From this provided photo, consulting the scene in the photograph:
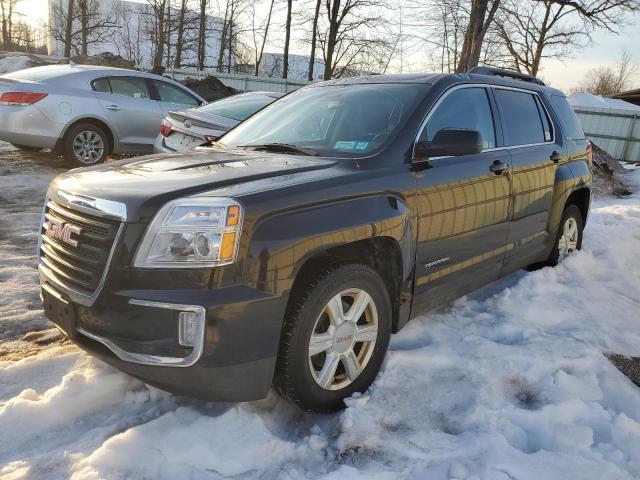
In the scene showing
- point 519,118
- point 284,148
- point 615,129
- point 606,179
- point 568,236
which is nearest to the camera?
A: point 284,148

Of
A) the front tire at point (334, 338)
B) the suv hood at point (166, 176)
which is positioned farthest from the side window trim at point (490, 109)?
the front tire at point (334, 338)

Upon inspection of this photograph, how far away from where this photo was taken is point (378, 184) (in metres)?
2.84

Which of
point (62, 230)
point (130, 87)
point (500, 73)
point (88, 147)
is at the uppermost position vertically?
point (500, 73)

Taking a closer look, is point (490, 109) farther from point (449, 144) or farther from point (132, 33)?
point (132, 33)

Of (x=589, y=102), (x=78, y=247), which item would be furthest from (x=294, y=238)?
(x=589, y=102)

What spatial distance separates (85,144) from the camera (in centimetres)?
861

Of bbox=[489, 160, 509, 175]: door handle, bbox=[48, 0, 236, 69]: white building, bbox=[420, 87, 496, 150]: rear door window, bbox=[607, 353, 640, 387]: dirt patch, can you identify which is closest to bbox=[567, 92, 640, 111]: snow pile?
bbox=[420, 87, 496, 150]: rear door window

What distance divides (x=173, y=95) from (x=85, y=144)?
1.84 m

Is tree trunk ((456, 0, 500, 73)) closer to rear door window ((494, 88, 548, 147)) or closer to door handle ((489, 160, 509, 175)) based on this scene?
rear door window ((494, 88, 548, 147))

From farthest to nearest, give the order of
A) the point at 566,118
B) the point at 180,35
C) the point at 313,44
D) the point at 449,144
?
Result: the point at 180,35 < the point at 313,44 < the point at 566,118 < the point at 449,144

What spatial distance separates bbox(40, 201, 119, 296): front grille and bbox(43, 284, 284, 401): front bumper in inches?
5.2

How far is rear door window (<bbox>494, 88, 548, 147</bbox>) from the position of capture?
4086mm

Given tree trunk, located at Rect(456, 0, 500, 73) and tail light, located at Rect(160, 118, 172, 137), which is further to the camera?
tree trunk, located at Rect(456, 0, 500, 73)

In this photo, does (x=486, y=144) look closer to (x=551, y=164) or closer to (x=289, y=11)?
(x=551, y=164)
